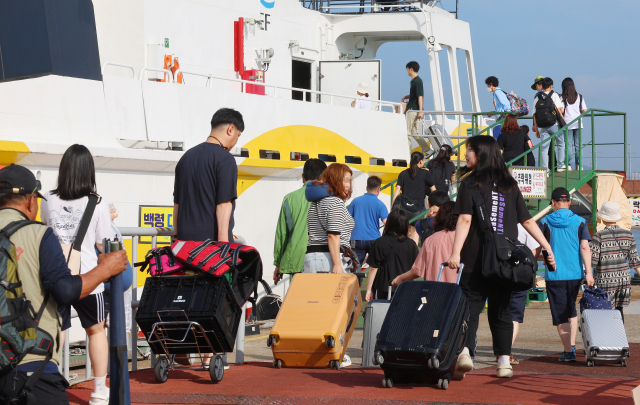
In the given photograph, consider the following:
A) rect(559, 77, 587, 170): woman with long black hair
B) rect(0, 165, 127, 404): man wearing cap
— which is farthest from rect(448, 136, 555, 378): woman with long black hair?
rect(559, 77, 587, 170): woman with long black hair

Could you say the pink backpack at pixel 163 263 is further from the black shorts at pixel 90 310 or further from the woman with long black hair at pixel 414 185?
the woman with long black hair at pixel 414 185

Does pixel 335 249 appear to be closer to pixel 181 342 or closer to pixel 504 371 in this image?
pixel 504 371

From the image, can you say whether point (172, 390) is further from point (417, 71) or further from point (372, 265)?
point (417, 71)

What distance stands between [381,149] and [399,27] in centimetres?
343

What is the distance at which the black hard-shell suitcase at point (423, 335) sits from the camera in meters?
4.25

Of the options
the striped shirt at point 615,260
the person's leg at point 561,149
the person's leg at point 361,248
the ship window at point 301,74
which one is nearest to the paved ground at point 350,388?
the striped shirt at point 615,260

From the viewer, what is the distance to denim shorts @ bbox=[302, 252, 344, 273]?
19.4 feet

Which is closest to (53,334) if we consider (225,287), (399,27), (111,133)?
(225,287)

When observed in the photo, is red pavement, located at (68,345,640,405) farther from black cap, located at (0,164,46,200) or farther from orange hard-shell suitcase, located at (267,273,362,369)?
black cap, located at (0,164,46,200)

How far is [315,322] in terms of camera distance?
541cm

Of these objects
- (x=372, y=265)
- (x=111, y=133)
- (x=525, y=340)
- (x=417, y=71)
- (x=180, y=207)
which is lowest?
(x=525, y=340)

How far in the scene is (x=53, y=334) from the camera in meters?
2.83

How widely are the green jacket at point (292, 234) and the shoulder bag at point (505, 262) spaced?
6.43 feet

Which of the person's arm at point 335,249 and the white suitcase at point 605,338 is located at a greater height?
the person's arm at point 335,249
